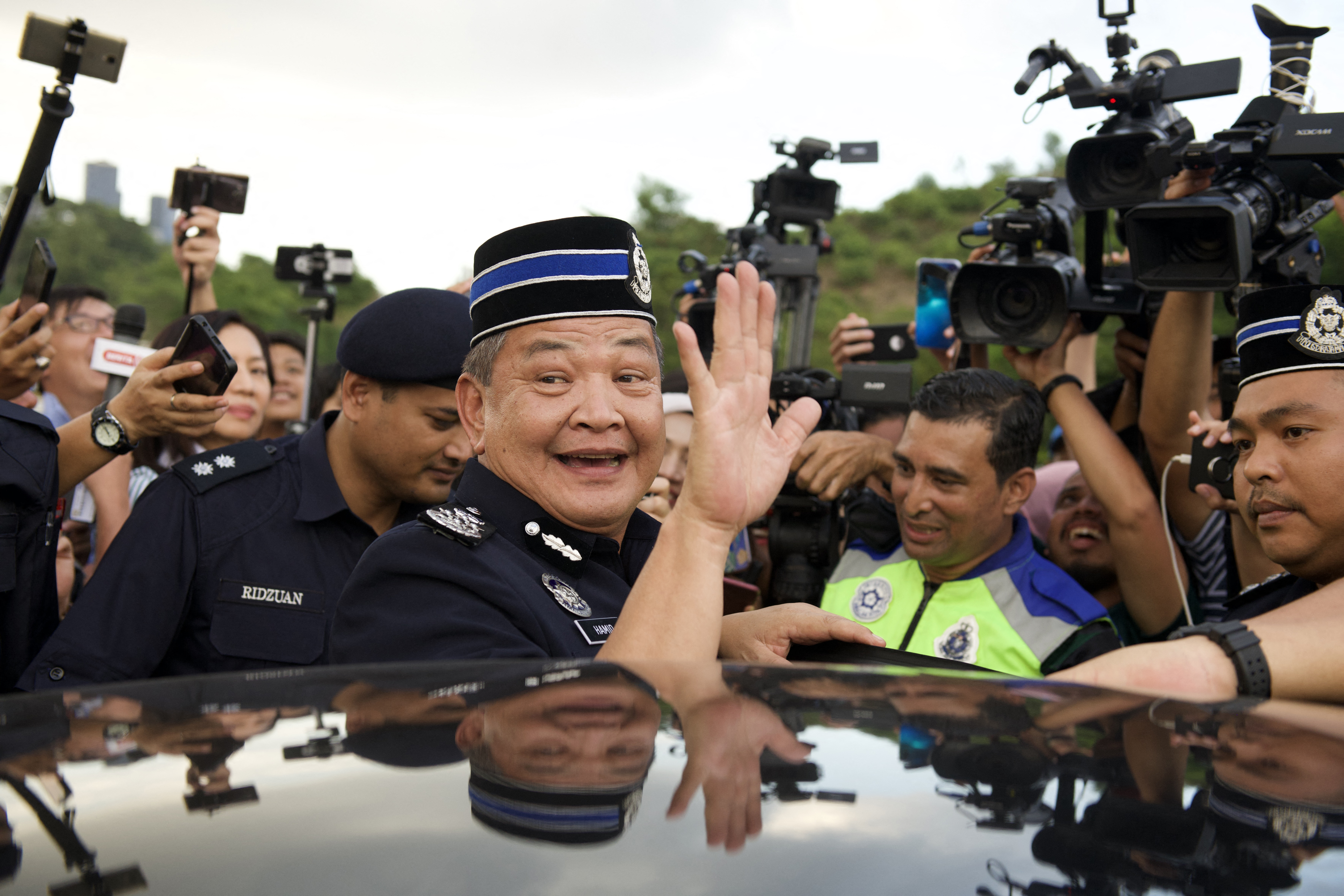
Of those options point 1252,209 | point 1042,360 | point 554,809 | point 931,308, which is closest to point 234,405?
point 931,308

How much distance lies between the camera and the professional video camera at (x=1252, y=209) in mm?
3072

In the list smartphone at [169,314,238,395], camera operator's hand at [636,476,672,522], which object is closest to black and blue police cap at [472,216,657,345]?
smartphone at [169,314,238,395]

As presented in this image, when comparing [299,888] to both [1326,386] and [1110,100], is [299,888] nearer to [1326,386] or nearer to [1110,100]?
[1326,386]

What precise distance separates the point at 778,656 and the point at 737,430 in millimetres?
397

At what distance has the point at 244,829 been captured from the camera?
2.65ft

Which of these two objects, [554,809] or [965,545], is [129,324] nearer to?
[965,545]

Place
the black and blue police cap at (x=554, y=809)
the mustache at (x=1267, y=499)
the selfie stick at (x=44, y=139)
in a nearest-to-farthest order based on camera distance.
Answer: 1. the black and blue police cap at (x=554, y=809)
2. the mustache at (x=1267, y=499)
3. the selfie stick at (x=44, y=139)

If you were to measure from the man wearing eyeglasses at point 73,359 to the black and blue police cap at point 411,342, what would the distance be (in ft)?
7.87

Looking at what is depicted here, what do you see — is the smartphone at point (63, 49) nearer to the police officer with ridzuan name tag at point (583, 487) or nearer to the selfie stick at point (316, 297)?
the police officer with ridzuan name tag at point (583, 487)

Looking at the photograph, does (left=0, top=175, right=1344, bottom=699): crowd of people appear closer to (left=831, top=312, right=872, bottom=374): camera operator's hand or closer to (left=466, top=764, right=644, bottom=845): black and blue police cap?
(left=831, top=312, right=872, bottom=374): camera operator's hand

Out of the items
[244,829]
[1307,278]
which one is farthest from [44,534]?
[1307,278]

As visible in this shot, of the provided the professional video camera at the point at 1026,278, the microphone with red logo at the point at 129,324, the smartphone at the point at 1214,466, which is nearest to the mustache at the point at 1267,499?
the smartphone at the point at 1214,466

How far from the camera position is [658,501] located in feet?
12.4

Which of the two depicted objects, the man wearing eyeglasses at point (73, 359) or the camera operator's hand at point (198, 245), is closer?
the camera operator's hand at point (198, 245)
